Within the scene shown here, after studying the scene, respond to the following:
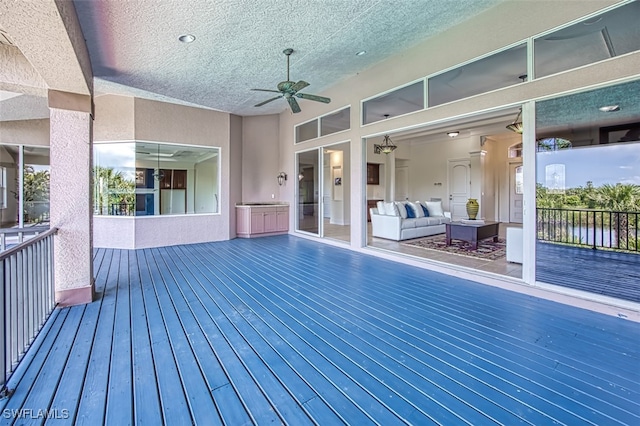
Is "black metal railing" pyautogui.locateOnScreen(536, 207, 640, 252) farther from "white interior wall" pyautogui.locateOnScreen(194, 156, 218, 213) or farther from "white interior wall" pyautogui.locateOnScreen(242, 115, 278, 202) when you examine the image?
"white interior wall" pyautogui.locateOnScreen(194, 156, 218, 213)

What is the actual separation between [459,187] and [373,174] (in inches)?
119

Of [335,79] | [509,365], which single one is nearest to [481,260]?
[509,365]

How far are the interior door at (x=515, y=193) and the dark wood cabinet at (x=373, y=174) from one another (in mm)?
4552

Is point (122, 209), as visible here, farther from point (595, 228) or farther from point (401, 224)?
point (595, 228)

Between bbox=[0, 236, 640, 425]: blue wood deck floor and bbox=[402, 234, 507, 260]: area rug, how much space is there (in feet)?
6.45

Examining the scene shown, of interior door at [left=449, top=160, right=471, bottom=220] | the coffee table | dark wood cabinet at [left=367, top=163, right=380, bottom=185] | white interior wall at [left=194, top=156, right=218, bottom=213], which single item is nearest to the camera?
the coffee table

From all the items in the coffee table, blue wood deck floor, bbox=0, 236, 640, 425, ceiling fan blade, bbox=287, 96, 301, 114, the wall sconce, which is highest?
ceiling fan blade, bbox=287, 96, 301, 114

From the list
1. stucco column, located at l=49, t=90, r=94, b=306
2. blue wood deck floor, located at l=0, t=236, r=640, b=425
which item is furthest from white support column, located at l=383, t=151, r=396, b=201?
stucco column, located at l=49, t=90, r=94, b=306

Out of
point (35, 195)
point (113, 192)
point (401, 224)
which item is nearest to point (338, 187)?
point (401, 224)

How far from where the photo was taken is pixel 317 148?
23.0 feet

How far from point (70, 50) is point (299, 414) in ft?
10.9

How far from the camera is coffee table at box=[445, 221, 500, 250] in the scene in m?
5.82

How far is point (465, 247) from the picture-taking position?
6141 millimetres

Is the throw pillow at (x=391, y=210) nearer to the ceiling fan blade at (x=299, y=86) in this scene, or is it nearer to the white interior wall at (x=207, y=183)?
the ceiling fan blade at (x=299, y=86)
